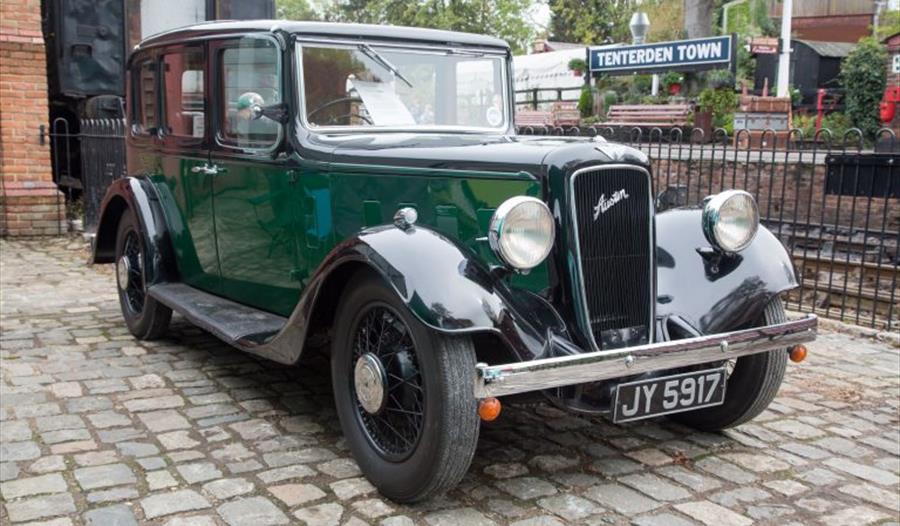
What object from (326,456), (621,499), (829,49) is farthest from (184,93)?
(829,49)

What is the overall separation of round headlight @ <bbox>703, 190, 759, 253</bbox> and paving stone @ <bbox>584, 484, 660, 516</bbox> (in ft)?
3.69

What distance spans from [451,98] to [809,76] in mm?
30951

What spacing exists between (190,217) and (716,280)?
3044 millimetres

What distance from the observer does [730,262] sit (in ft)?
12.2

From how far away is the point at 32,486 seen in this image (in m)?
3.25

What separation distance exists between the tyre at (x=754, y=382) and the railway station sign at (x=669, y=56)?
1406 centimetres

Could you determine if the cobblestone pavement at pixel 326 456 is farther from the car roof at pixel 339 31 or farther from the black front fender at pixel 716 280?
the car roof at pixel 339 31

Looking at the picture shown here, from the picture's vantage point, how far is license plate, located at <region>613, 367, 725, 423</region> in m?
3.08

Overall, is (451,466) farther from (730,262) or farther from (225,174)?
(225,174)

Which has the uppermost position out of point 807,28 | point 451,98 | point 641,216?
point 807,28

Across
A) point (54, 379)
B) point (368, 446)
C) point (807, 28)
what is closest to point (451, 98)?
point (368, 446)

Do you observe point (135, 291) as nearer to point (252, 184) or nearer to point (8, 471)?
point (252, 184)

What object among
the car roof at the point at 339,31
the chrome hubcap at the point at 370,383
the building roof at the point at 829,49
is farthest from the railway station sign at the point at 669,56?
the building roof at the point at 829,49

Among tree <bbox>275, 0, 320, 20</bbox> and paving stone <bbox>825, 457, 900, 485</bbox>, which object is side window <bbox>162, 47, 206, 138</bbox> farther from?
tree <bbox>275, 0, 320, 20</bbox>
